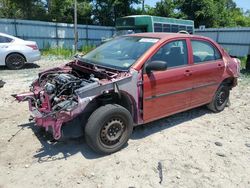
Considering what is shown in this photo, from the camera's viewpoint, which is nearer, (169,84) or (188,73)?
(169,84)

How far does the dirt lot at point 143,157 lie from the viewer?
3477 millimetres

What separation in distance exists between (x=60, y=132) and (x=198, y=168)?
1.99m

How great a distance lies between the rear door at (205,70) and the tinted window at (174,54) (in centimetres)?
25

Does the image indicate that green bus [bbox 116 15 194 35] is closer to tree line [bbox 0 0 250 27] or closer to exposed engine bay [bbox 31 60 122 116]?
tree line [bbox 0 0 250 27]

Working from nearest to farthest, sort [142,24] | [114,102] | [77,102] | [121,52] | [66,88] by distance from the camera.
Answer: [77,102] < [66,88] < [114,102] < [121,52] < [142,24]

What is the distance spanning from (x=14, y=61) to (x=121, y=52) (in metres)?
7.51

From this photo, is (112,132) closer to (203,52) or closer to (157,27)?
(203,52)

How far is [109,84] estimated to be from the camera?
12.7 feet

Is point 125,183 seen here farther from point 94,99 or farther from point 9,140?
point 9,140

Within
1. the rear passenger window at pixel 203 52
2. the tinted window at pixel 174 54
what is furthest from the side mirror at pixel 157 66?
the rear passenger window at pixel 203 52

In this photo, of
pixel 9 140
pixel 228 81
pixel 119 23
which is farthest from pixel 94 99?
pixel 119 23

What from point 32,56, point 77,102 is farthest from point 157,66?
point 32,56

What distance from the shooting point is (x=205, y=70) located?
17.2ft

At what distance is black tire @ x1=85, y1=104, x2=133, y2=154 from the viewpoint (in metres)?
3.83
